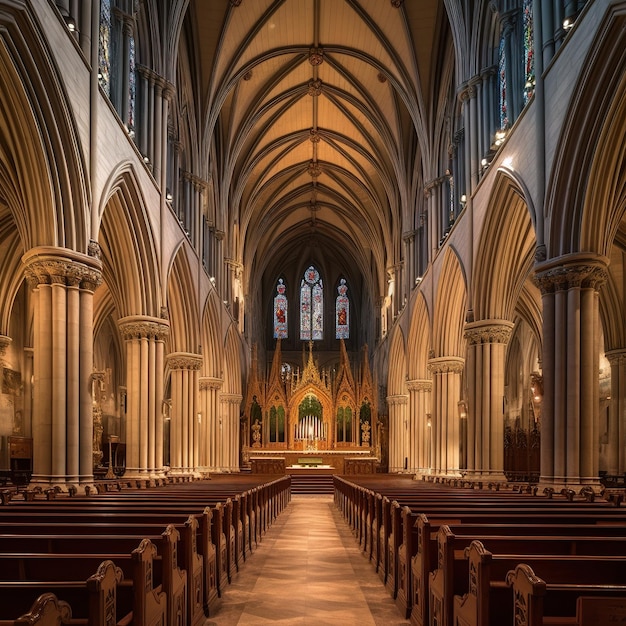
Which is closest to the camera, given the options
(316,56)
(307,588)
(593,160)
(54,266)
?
(307,588)

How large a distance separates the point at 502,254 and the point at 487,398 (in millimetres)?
3942

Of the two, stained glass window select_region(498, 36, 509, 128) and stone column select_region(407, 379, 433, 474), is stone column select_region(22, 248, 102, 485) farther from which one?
stone column select_region(407, 379, 433, 474)

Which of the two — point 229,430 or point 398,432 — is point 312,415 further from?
point 229,430

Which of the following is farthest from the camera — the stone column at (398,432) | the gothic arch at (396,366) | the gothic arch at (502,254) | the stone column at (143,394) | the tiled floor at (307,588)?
the stone column at (398,432)

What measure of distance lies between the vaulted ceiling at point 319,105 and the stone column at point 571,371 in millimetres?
14067

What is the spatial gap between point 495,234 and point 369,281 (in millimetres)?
29376

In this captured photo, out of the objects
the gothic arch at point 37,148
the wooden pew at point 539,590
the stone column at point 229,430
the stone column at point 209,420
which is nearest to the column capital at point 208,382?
the stone column at point 209,420

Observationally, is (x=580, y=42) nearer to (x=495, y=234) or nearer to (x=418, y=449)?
(x=495, y=234)

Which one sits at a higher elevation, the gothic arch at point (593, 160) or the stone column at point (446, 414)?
the gothic arch at point (593, 160)

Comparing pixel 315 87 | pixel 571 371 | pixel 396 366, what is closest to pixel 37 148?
pixel 571 371

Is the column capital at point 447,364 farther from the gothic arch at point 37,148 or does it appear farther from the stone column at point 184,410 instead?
the gothic arch at point 37,148

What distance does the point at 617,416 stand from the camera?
22984 millimetres

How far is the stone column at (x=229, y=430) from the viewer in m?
36.2

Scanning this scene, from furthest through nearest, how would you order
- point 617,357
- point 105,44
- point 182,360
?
point 182,360 → point 617,357 → point 105,44
